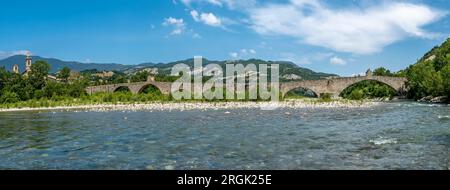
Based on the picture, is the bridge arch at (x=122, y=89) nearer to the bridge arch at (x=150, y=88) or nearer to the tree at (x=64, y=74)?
the bridge arch at (x=150, y=88)

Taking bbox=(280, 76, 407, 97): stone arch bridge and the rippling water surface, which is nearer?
the rippling water surface

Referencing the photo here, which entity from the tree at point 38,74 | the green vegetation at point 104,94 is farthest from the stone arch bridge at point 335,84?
the tree at point 38,74

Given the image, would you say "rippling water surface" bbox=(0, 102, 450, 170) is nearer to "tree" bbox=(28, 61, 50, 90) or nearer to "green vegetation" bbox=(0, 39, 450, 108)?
"green vegetation" bbox=(0, 39, 450, 108)

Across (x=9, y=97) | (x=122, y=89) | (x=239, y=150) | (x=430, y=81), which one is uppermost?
(x=430, y=81)

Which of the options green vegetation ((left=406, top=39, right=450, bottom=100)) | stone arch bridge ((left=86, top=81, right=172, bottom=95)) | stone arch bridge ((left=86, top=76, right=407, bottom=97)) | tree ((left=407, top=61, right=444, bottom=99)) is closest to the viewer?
green vegetation ((left=406, top=39, right=450, bottom=100))

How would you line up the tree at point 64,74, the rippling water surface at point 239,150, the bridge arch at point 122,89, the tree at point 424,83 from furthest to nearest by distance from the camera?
1. the tree at point 64,74
2. the bridge arch at point 122,89
3. the tree at point 424,83
4. the rippling water surface at point 239,150

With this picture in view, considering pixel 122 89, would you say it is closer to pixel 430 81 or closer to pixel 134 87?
pixel 134 87

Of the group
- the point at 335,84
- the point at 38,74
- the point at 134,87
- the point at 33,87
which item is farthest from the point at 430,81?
the point at 38,74

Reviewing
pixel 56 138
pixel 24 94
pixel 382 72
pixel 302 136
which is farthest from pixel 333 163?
pixel 382 72

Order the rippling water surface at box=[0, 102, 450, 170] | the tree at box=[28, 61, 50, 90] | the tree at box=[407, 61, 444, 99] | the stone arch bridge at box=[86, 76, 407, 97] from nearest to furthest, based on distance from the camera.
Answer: the rippling water surface at box=[0, 102, 450, 170]
the tree at box=[407, 61, 444, 99]
the stone arch bridge at box=[86, 76, 407, 97]
the tree at box=[28, 61, 50, 90]

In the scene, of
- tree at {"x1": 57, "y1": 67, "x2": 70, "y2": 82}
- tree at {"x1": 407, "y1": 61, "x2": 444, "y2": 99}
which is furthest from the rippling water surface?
tree at {"x1": 57, "y1": 67, "x2": 70, "y2": 82}

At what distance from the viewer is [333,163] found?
12.8 m

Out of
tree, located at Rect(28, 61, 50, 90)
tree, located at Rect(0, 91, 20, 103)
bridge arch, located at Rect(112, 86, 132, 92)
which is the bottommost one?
tree, located at Rect(0, 91, 20, 103)

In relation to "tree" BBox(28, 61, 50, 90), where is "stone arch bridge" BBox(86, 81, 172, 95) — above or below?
below
